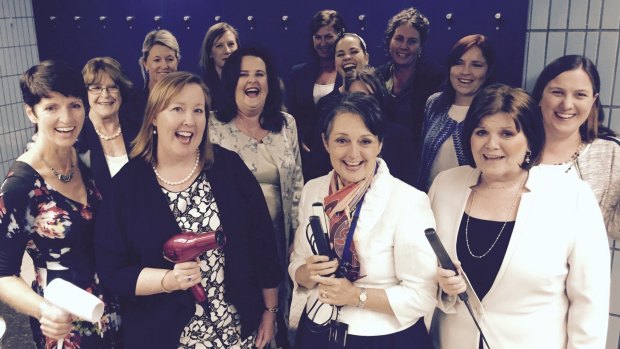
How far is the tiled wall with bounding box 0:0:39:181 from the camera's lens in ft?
17.0

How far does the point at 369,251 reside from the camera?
5.68 ft

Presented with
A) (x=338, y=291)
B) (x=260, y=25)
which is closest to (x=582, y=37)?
(x=338, y=291)

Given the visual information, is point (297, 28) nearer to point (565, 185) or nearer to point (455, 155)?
point (455, 155)

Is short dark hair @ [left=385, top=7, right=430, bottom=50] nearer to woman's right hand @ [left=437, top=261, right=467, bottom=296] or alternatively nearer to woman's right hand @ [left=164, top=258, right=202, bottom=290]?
woman's right hand @ [left=437, top=261, right=467, bottom=296]

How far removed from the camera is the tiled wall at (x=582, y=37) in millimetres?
2262

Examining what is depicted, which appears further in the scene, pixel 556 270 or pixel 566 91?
pixel 566 91

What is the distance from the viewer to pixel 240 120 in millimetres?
2689

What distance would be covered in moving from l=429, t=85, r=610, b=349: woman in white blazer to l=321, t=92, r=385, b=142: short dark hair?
29 centimetres

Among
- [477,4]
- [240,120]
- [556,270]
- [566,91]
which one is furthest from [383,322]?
[477,4]

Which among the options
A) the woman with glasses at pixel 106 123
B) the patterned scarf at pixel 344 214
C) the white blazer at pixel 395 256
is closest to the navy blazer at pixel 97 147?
the woman with glasses at pixel 106 123

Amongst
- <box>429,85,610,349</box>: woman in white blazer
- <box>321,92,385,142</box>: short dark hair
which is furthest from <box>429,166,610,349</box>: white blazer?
<box>321,92,385,142</box>: short dark hair

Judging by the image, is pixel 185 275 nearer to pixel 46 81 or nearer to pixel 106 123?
pixel 46 81

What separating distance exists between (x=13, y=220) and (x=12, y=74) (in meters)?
4.20

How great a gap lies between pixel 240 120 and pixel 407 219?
1.24 m
